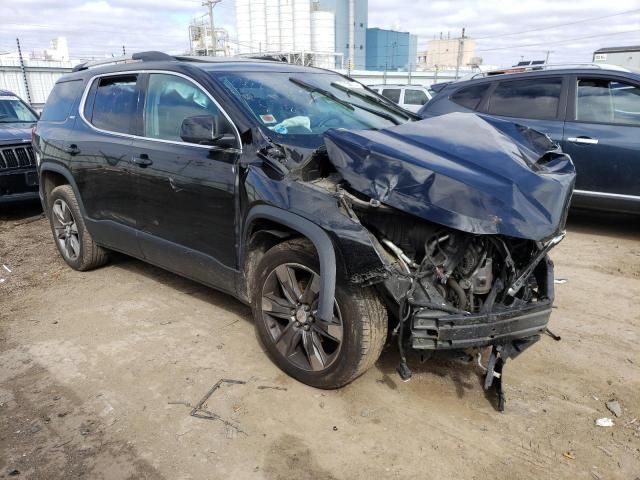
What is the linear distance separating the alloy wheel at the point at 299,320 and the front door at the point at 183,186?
46 cm

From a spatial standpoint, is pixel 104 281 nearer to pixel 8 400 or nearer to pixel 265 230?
pixel 8 400

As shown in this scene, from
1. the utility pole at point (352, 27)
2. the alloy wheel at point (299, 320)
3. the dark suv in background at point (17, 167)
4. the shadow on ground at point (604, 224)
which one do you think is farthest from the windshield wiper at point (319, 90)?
the utility pole at point (352, 27)

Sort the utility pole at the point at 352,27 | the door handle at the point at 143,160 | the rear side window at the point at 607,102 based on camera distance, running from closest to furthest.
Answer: the door handle at the point at 143,160 → the rear side window at the point at 607,102 → the utility pole at the point at 352,27

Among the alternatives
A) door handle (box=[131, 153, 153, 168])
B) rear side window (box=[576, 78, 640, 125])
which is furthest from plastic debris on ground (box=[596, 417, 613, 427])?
rear side window (box=[576, 78, 640, 125])

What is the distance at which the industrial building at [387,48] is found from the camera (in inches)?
2203

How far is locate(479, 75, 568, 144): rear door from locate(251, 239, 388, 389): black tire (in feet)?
13.7

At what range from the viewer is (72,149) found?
4.71 metres

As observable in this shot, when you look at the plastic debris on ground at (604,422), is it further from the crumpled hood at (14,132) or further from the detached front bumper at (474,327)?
the crumpled hood at (14,132)

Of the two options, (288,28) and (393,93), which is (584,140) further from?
(288,28)

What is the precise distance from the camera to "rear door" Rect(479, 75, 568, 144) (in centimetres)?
602

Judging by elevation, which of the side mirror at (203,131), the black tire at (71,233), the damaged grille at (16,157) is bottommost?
the black tire at (71,233)

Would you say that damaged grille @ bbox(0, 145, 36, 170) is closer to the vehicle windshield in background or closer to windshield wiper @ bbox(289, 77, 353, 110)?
the vehicle windshield in background

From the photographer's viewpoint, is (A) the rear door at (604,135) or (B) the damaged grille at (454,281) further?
(A) the rear door at (604,135)

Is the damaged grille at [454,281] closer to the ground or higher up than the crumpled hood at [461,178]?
closer to the ground
